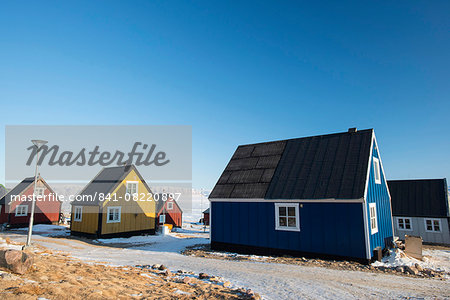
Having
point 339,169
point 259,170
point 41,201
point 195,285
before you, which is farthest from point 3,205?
point 339,169

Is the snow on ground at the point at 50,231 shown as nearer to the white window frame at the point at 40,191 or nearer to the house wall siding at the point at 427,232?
the white window frame at the point at 40,191

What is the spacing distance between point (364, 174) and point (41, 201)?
3814 cm

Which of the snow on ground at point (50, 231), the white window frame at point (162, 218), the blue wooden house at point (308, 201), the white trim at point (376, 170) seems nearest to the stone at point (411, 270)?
the blue wooden house at point (308, 201)

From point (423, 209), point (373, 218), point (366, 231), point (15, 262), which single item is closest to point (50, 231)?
point (15, 262)

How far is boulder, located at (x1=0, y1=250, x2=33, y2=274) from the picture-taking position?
6.82 metres

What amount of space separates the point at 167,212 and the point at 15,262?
3466 cm

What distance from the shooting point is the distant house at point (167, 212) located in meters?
39.4

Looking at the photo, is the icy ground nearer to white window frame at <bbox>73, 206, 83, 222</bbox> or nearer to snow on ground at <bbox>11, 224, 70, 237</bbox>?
white window frame at <bbox>73, 206, 83, 222</bbox>

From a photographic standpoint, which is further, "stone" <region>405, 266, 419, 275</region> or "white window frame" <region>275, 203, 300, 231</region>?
"white window frame" <region>275, 203, 300, 231</region>

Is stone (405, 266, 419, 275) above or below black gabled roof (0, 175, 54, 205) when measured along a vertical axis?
below

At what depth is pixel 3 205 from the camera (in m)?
33.2

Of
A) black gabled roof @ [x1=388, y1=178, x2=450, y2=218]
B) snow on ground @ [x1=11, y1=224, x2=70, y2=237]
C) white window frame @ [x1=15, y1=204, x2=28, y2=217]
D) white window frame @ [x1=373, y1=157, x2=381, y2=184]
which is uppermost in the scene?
white window frame @ [x1=373, y1=157, x2=381, y2=184]

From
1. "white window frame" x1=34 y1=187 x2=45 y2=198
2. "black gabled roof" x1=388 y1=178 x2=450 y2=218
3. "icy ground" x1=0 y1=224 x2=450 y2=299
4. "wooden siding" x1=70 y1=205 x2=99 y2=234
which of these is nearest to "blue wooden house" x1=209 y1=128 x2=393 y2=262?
"icy ground" x1=0 y1=224 x2=450 y2=299

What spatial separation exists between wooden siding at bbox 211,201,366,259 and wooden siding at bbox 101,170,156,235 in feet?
39.3
